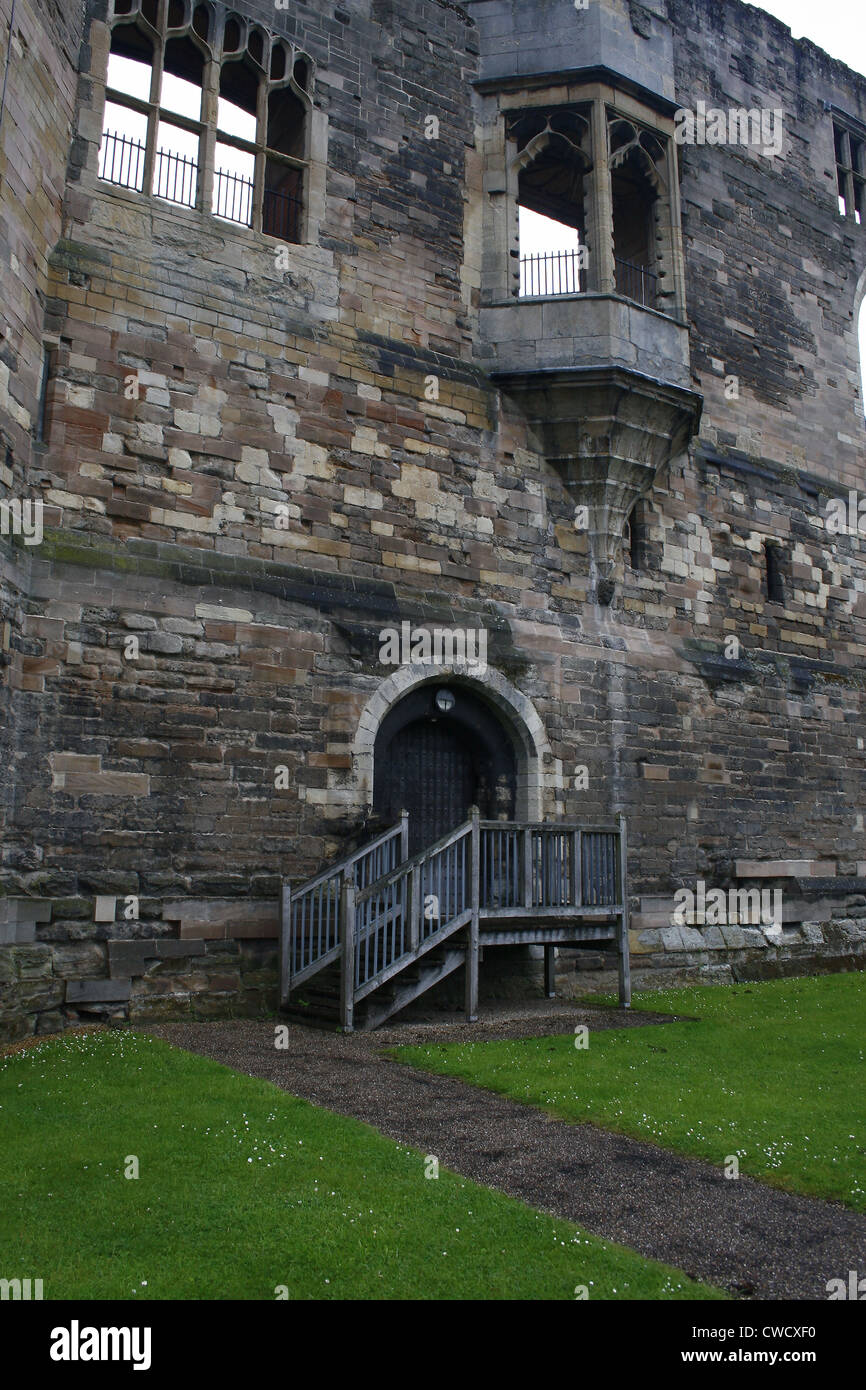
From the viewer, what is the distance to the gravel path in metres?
4.31

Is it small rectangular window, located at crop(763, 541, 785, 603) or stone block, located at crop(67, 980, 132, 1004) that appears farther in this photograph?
small rectangular window, located at crop(763, 541, 785, 603)

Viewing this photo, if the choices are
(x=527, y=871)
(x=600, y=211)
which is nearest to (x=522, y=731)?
(x=527, y=871)

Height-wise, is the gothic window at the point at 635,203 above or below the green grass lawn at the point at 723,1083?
above

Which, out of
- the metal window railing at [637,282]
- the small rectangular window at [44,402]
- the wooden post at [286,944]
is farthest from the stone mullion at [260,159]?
the wooden post at [286,944]

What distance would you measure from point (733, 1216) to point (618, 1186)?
0.62 meters

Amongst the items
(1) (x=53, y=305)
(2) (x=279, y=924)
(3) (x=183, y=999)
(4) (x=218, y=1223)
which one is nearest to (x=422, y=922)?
(2) (x=279, y=924)

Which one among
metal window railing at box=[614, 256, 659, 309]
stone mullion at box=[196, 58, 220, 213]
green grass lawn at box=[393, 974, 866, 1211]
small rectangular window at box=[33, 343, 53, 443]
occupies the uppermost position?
metal window railing at box=[614, 256, 659, 309]

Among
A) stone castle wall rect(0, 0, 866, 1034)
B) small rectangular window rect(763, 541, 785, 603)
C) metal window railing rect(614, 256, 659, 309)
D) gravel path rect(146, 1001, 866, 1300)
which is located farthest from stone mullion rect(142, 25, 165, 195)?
small rectangular window rect(763, 541, 785, 603)

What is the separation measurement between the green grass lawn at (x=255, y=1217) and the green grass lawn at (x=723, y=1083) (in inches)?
62.6

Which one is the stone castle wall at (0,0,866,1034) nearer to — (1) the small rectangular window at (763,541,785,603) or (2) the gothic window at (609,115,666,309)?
(1) the small rectangular window at (763,541,785,603)

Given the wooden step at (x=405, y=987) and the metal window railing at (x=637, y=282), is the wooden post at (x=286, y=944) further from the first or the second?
the metal window railing at (x=637, y=282)

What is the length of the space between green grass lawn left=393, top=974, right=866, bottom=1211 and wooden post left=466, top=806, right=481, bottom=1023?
1.20m

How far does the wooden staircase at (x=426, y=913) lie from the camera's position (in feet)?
31.8
